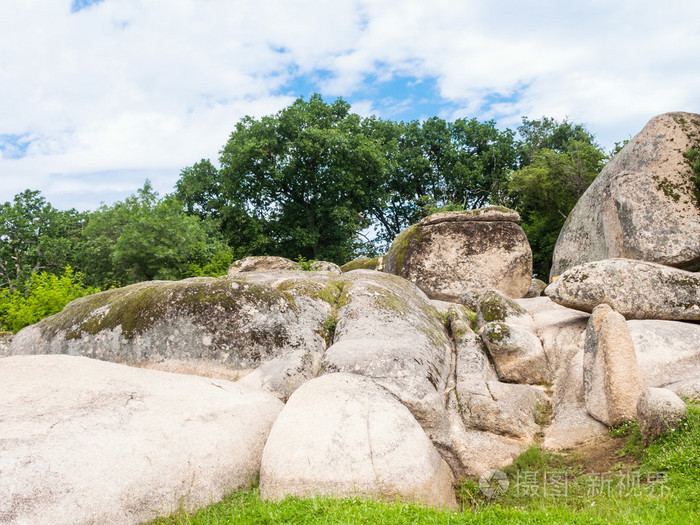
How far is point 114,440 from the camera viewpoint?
7.03m

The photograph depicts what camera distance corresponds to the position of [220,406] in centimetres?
870

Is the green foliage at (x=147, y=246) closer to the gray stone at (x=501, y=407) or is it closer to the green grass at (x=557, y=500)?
the gray stone at (x=501, y=407)

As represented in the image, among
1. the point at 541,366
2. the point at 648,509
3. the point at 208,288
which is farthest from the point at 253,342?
the point at 648,509

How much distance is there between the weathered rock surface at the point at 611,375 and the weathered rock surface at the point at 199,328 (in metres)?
5.57

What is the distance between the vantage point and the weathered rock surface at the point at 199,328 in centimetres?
1177

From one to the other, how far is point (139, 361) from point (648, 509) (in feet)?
32.2

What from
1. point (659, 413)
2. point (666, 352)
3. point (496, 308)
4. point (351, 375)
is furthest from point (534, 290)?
point (351, 375)

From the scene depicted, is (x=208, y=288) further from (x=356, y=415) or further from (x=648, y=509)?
(x=648, y=509)

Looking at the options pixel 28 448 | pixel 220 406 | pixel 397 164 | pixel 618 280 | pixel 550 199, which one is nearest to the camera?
pixel 28 448

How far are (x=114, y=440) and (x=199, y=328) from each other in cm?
495

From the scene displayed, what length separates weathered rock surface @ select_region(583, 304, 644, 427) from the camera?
9.83 meters

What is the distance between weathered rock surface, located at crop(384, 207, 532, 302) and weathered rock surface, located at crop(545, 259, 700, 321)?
19.4 feet

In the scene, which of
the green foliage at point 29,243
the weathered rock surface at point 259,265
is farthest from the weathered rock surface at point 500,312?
the green foliage at point 29,243
